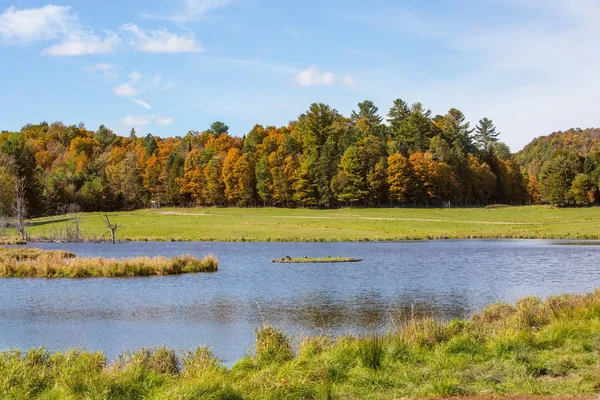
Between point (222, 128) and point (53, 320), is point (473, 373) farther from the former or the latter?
point (222, 128)

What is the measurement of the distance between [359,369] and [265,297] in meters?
17.5

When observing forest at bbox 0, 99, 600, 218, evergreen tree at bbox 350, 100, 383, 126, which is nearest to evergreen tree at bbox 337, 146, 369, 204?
forest at bbox 0, 99, 600, 218

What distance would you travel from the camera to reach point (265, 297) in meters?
29.5

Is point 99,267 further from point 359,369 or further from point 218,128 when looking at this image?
point 218,128

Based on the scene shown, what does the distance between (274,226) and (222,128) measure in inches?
4452

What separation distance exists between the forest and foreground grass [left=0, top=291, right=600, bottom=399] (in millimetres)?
90119

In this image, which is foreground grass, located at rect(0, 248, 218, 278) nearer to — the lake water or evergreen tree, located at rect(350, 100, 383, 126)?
the lake water

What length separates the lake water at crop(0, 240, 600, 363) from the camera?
68.9ft

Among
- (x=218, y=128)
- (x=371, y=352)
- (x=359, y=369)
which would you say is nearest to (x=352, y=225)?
(x=371, y=352)

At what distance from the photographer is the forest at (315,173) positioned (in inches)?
4505

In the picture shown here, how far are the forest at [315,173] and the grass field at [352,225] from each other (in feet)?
28.9

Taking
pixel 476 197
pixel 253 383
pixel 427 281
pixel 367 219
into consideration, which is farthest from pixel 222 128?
pixel 253 383

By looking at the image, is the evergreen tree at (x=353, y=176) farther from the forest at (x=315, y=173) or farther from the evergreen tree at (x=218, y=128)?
the evergreen tree at (x=218, y=128)

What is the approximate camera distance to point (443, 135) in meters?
148
